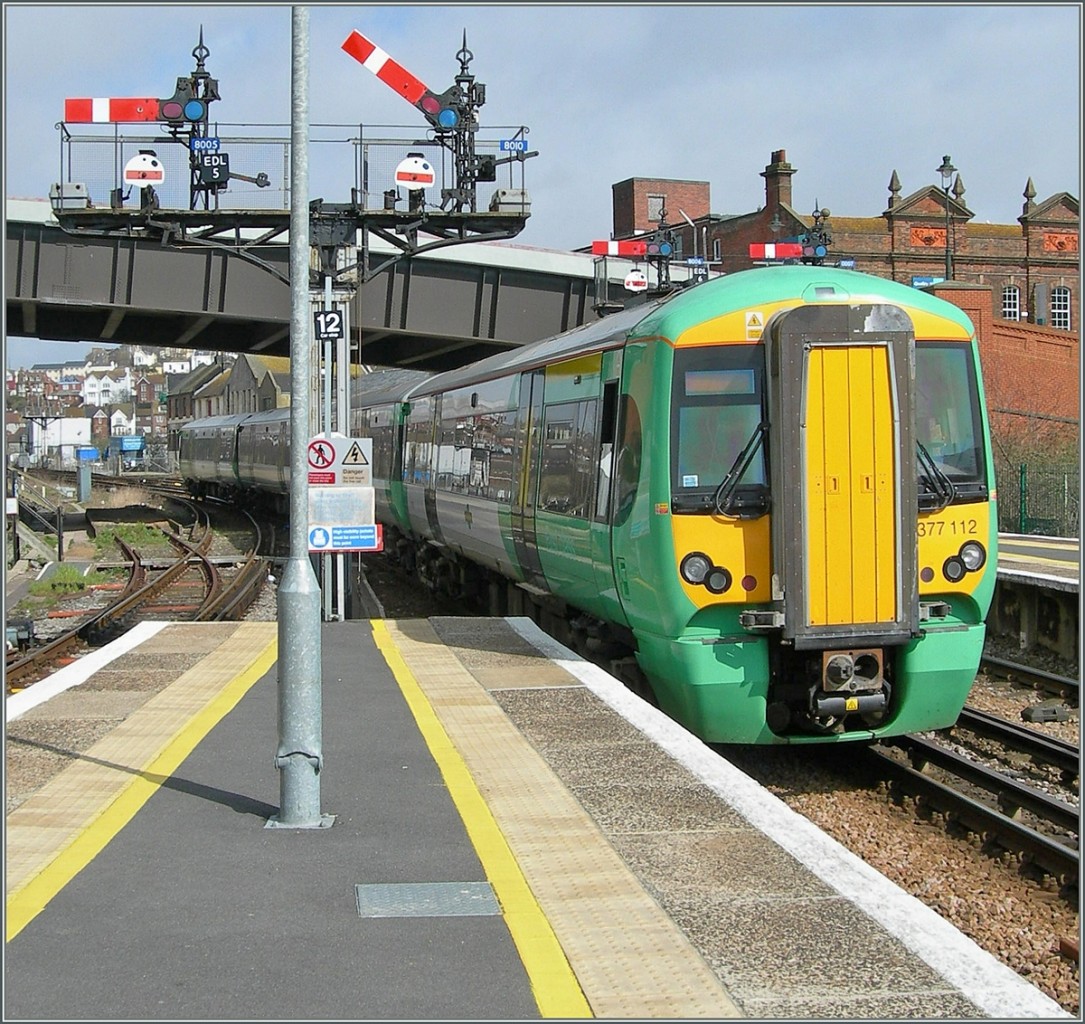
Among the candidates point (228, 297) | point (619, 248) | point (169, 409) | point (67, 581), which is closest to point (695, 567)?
point (619, 248)

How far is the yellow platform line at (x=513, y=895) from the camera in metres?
4.50

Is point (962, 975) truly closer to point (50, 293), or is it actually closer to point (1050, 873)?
point (1050, 873)

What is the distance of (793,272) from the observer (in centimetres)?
952

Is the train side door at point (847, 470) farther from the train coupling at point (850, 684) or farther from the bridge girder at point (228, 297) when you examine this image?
the bridge girder at point (228, 297)

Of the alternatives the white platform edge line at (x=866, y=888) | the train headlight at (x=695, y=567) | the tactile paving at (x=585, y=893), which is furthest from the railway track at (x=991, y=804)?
the tactile paving at (x=585, y=893)

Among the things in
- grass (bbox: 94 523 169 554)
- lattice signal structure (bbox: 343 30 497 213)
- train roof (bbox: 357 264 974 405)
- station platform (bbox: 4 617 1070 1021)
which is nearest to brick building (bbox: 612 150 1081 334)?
grass (bbox: 94 523 169 554)

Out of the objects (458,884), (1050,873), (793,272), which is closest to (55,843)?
(458,884)

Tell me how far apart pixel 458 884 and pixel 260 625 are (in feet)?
27.8

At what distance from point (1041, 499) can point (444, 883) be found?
24125 mm

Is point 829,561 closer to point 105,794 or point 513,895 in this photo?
point 513,895

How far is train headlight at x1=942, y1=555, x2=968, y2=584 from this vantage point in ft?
30.3

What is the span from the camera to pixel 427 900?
215 inches

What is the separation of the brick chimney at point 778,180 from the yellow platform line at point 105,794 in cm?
4009

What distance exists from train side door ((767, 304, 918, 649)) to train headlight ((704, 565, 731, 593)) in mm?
313
